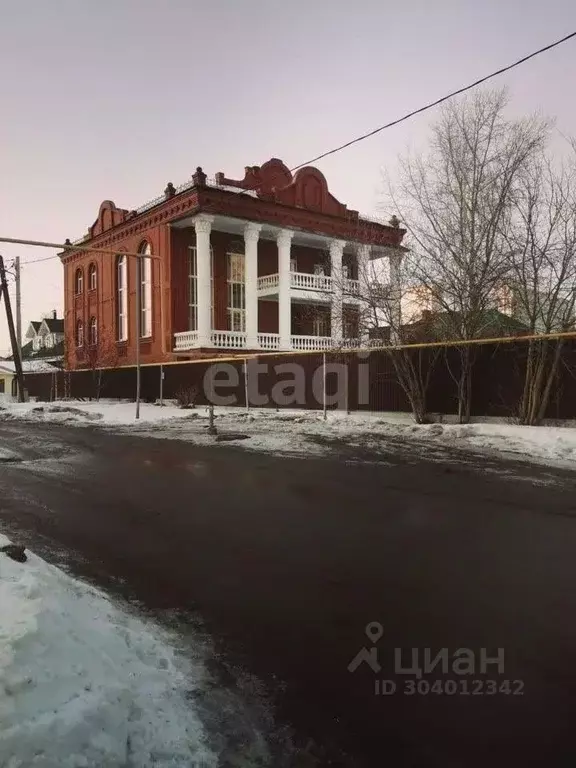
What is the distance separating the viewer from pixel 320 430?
16125 mm

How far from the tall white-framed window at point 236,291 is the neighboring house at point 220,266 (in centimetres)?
6

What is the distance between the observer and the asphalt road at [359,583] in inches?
105

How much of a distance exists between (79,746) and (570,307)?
48.7 ft

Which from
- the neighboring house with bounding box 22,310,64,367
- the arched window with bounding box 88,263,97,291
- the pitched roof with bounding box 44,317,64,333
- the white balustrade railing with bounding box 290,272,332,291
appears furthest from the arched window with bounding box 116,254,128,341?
the pitched roof with bounding box 44,317,64,333

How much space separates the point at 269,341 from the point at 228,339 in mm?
2667

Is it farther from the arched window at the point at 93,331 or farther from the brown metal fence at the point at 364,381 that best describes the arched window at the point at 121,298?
the brown metal fence at the point at 364,381

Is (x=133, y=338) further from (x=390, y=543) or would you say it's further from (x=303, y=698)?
(x=303, y=698)

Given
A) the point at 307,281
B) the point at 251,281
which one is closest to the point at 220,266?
the point at 251,281

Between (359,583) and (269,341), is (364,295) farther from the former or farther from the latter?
(269,341)

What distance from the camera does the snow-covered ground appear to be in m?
12.1

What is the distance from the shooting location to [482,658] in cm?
322

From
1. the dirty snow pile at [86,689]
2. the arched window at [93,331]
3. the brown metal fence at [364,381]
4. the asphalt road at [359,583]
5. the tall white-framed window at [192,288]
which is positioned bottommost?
the asphalt road at [359,583]

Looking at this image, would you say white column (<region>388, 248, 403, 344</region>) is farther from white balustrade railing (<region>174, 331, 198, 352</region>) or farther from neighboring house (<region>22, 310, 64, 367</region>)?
neighboring house (<region>22, 310, 64, 367</region>)

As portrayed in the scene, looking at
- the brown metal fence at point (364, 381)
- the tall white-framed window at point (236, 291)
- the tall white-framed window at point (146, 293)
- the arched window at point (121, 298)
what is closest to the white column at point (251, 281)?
the tall white-framed window at point (236, 291)
